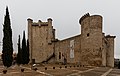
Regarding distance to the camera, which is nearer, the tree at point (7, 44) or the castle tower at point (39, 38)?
the tree at point (7, 44)

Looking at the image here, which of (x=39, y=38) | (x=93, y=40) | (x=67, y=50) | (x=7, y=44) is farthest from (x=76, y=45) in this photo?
(x=39, y=38)

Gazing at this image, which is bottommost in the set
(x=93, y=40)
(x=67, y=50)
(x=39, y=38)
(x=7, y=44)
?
(x=67, y=50)

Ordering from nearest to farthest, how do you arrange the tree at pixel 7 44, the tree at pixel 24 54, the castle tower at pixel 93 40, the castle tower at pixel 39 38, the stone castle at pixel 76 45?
the tree at pixel 7 44 < the castle tower at pixel 93 40 < the stone castle at pixel 76 45 < the tree at pixel 24 54 < the castle tower at pixel 39 38

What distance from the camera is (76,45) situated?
3969cm

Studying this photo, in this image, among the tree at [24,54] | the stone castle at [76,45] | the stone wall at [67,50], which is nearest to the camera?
the stone castle at [76,45]

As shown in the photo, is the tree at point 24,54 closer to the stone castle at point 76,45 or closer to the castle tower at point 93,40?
the stone castle at point 76,45

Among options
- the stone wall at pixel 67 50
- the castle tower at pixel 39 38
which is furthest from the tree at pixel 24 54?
the stone wall at pixel 67 50

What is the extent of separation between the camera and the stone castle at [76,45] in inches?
1390

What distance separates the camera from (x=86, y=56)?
36219 millimetres

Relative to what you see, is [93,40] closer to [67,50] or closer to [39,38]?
[67,50]

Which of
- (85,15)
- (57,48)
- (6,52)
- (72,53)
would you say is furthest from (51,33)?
(6,52)

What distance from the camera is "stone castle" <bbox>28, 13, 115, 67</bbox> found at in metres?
35.3

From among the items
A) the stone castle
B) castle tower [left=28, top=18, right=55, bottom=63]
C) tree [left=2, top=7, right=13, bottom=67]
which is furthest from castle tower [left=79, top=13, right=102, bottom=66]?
castle tower [left=28, top=18, right=55, bottom=63]

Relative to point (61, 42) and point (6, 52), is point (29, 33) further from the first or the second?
point (6, 52)
